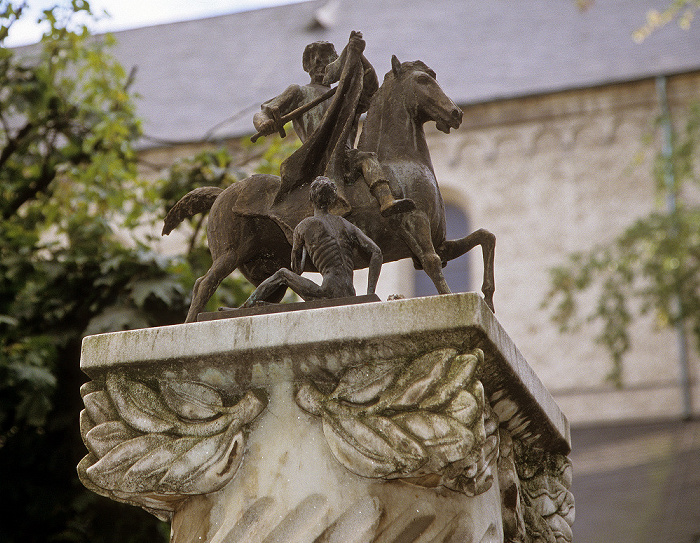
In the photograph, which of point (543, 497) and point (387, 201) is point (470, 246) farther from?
point (543, 497)

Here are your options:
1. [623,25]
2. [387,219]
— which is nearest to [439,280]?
[387,219]

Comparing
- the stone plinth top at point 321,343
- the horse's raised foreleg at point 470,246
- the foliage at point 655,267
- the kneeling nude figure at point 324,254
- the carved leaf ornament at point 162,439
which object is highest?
the foliage at point 655,267

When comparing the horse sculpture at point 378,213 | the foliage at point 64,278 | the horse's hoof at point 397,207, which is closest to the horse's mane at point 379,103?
the horse sculpture at point 378,213

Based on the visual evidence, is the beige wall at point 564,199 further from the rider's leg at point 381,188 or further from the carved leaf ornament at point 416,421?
the carved leaf ornament at point 416,421

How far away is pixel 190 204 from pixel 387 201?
104 cm

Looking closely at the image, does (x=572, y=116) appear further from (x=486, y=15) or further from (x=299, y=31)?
(x=299, y=31)

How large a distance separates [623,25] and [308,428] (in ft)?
53.4

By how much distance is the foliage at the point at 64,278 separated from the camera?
21.9 feet

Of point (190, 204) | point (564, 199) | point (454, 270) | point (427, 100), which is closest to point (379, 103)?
point (427, 100)

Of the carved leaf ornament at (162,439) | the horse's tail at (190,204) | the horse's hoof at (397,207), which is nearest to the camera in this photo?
the carved leaf ornament at (162,439)

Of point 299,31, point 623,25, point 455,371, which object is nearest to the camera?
point 455,371

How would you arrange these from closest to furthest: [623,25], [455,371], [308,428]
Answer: [455,371], [308,428], [623,25]

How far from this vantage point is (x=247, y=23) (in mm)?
20797

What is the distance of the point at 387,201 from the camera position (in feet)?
10.9
